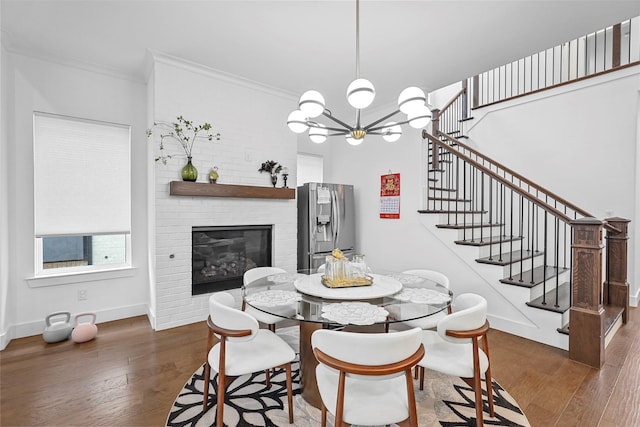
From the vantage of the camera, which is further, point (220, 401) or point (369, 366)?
point (220, 401)

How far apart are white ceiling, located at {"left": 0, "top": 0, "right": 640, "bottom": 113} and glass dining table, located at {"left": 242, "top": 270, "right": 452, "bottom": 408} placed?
220 cm

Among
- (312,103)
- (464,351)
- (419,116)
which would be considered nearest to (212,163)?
(312,103)

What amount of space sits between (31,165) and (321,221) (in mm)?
3294

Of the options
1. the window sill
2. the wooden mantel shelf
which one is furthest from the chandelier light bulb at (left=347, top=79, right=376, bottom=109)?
the window sill

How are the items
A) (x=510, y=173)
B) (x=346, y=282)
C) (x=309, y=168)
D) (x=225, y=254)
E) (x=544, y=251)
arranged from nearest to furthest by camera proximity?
(x=346, y=282)
(x=544, y=251)
(x=225, y=254)
(x=510, y=173)
(x=309, y=168)

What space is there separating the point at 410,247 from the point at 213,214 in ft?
8.68

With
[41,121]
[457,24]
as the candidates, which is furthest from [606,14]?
[41,121]

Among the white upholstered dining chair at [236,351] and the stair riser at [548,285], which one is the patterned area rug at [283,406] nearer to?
the white upholstered dining chair at [236,351]

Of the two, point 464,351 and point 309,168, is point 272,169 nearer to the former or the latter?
point 309,168

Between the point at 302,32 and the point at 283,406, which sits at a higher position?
the point at 302,32

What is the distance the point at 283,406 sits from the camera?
6.50 feet

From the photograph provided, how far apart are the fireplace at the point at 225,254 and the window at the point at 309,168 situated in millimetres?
1457

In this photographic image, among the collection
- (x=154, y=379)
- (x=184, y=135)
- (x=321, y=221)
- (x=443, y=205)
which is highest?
(x=184, y=135)

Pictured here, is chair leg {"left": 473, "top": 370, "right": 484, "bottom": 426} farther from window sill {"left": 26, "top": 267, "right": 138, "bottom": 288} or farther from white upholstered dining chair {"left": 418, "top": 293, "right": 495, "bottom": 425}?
window sill {"left": 26, "top": 267, "right": 138, "bottom": 288}
